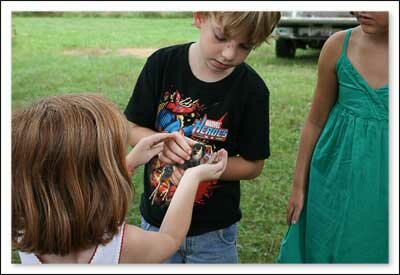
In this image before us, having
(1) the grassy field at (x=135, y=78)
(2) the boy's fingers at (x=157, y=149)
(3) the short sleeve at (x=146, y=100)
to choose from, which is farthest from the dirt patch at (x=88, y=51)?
(2) the boy's fingers at (x=157, y=149)

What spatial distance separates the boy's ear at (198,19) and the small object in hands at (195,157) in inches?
9.2

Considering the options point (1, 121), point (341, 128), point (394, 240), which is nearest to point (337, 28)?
point (341, 128)

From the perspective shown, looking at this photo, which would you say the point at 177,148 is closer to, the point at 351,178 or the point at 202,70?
the point at 202,70

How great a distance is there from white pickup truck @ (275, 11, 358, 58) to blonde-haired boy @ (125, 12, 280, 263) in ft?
0.64

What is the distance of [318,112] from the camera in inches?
46.1

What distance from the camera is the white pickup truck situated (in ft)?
4.00

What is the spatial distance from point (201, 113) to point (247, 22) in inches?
8.3

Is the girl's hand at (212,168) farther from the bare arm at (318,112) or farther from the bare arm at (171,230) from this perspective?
the bare arm at (318,112)

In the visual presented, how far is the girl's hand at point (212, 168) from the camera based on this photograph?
3.31ft

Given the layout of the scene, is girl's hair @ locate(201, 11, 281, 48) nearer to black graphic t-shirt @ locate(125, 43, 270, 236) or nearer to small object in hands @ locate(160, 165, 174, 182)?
black graphic t-shirt @ locate(125, 43, 270, 236)

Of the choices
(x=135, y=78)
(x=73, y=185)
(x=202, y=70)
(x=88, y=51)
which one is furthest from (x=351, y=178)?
(x=88, y=51)

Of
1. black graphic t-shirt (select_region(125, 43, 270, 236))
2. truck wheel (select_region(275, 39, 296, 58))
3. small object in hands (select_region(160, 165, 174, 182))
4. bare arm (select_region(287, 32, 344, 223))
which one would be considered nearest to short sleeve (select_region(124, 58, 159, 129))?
black graphic t-shirt (select_region(125, 43, 270, 236))

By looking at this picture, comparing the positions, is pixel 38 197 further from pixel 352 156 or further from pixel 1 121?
pixel 352 156

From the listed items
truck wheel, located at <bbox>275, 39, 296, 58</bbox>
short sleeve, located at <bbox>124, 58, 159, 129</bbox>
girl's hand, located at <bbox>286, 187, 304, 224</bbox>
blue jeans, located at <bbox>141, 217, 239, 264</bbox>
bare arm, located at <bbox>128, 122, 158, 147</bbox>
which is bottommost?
blue jeans, located at <bbox>141, 217, 239, 264</bbox>
